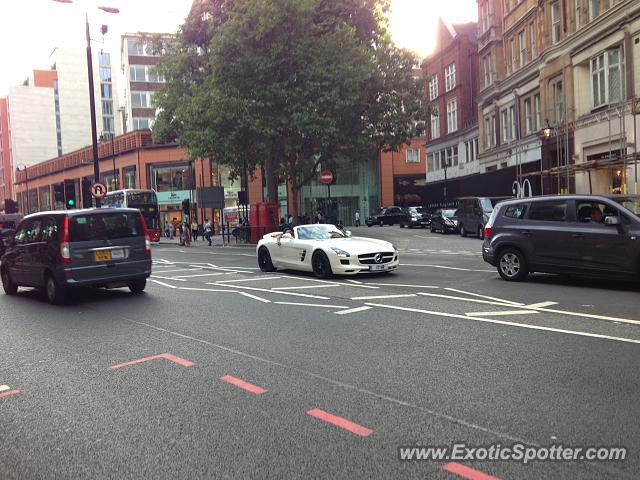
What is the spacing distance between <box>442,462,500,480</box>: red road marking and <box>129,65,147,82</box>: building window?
7269cm

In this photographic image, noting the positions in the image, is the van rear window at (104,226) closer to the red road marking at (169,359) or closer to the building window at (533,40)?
the red road marking at (169,359)

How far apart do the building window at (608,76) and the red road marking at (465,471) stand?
25.4 meters

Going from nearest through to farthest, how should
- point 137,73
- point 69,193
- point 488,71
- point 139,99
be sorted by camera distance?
point 69,193 < point 488,71 < point 137,73 < point 139,99

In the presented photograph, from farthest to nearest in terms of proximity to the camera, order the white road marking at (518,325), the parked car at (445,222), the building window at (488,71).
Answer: the building window at (488,71) < the parked car at (445,222) < the white road marking at (518,325)

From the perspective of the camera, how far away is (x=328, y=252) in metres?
12.6

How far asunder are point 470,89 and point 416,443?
50228 millimetres

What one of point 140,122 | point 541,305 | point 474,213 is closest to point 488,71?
point 474,213

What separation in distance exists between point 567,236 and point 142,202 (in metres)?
33.0

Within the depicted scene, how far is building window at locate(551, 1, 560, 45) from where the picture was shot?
30.8 meters

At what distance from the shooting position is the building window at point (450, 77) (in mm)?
51469

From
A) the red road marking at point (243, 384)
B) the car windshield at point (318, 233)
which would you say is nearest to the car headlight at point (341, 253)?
the car windshield at point (318, 233)

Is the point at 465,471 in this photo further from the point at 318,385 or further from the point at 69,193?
the point at 69,193

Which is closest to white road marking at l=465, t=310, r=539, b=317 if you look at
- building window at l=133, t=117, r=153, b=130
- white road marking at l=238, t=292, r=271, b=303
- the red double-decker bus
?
white road marking at l=238, t=292, r=271, b=303

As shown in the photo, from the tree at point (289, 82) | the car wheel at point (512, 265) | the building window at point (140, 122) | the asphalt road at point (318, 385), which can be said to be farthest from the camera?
the building window at point (140, 122)
